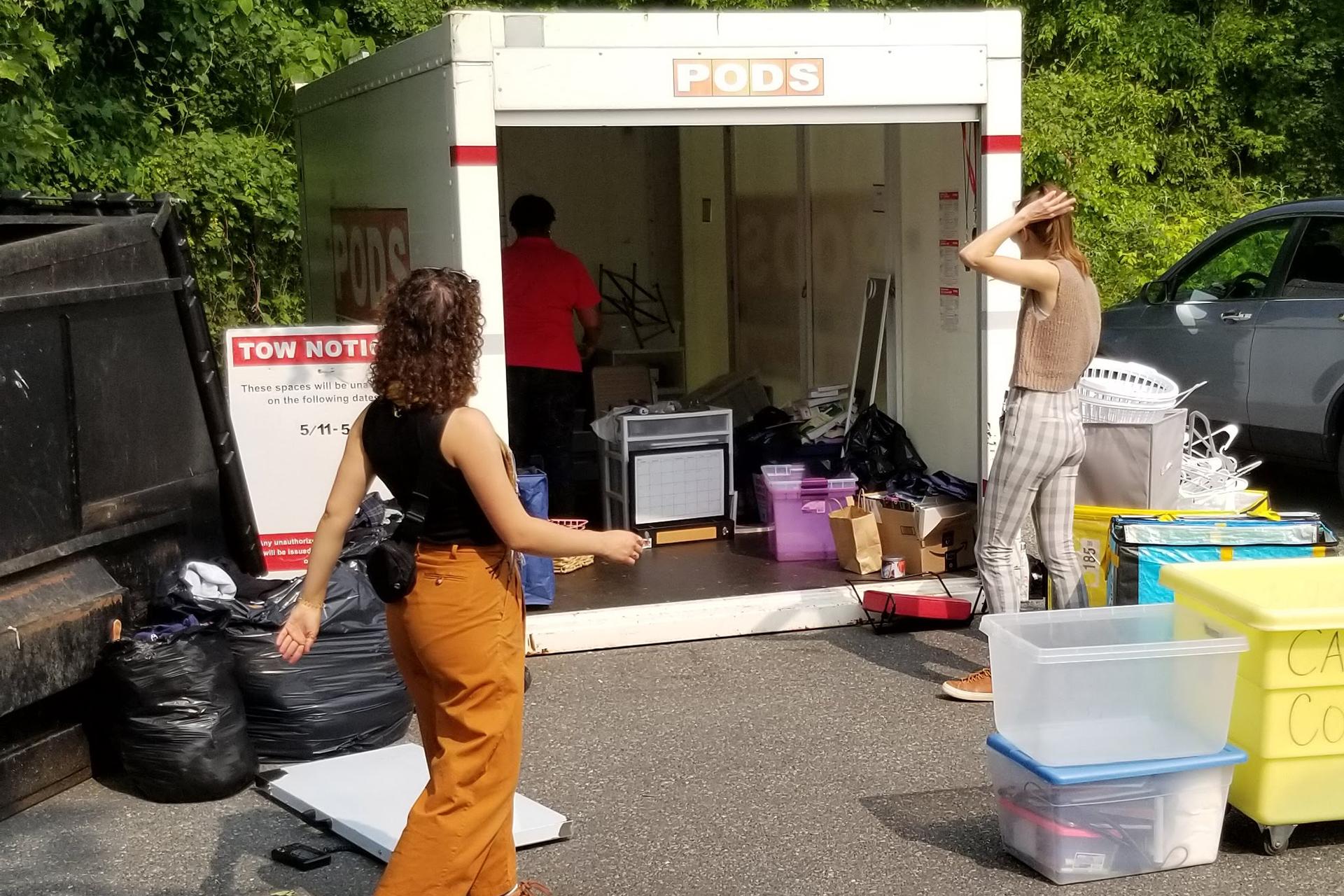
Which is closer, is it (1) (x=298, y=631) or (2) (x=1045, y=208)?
(1) (x=298, y=631)

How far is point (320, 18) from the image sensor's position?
46.3 ft

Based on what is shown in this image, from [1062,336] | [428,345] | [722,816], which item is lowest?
[722,816]

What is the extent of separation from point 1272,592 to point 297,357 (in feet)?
13.7

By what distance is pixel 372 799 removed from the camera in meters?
4.89

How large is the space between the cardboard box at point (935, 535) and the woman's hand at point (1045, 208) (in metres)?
2.03

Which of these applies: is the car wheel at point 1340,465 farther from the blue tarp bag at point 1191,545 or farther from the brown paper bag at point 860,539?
the blue tarp bag at point 1191,545

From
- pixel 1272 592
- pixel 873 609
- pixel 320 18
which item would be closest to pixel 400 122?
pixel 873 609

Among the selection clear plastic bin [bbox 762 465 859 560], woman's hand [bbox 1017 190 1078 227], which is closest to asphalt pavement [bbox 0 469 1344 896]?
clear plastic bin [bbox 762 465 859 560]

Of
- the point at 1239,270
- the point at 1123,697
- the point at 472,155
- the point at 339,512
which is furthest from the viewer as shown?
the point at 1239,270

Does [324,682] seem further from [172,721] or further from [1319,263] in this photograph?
[1319,263]

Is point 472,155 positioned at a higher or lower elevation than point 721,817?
higher

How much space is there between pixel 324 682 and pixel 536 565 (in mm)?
1688

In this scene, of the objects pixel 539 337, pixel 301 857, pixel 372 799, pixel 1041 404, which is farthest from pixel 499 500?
pixel 539 337

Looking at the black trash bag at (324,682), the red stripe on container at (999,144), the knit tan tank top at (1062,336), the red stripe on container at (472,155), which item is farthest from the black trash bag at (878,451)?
the black trash bag at (324,682)
